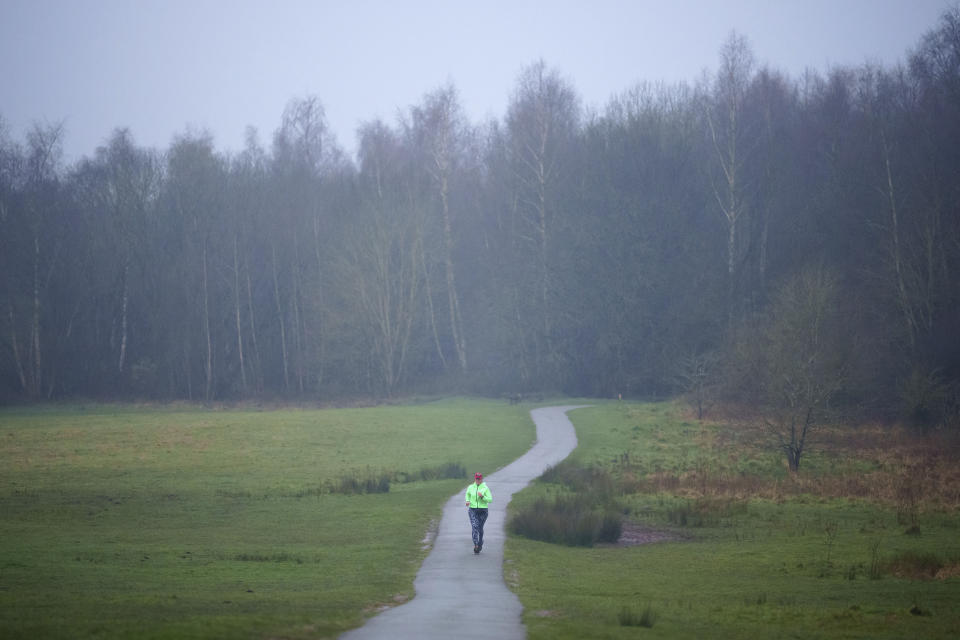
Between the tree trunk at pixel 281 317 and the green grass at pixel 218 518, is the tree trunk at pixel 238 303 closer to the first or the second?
the tree trunk at pixel 281 317

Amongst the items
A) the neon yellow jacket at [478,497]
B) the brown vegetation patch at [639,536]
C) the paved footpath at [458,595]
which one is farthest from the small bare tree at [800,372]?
the neon yellow jacket at [478,497]

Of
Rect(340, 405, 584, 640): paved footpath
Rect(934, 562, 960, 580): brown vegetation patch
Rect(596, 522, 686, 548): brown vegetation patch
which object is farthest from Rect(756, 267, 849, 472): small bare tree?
Rect(934, 562, 960, 580): brown vegetation patch

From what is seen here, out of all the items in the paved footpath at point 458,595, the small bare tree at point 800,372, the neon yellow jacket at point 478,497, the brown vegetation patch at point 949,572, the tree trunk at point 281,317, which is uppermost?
the tree trunk at point 281,317

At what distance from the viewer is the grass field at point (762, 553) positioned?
1236 cm

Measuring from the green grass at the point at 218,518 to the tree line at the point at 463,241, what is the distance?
860 inches

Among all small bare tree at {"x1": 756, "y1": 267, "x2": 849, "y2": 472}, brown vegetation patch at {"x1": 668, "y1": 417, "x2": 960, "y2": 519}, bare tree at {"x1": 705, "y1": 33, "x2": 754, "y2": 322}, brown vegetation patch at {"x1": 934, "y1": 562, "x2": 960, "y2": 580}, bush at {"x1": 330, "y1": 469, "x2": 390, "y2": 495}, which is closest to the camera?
brown vegetation patch at {"x1": 934, "y1": 562, "x2": 960, "y2": 580}

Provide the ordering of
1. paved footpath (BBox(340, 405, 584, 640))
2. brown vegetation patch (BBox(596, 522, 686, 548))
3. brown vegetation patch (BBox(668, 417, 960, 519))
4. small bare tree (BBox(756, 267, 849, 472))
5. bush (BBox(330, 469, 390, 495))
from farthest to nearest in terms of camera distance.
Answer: small bare tree (BBox(756, 267, 849, 472))
bush (BBox(330, 469, 390, 495))
brown vegetation patch (BBox(668, 417, 960, 519))
brown vegetation patch (BBox(596, 522, 686, 548))
paved footpath (BBox(340, 405, 584, 640))

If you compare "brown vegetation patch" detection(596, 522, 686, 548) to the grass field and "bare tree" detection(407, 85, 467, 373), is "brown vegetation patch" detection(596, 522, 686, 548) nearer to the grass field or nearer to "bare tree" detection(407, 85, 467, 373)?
the grass field

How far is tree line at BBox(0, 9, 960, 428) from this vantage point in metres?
66.4

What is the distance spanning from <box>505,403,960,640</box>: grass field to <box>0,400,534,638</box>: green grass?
135 inches

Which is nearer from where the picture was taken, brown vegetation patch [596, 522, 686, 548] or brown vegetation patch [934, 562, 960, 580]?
brown vegetation patch [934, 562, 960, 580]

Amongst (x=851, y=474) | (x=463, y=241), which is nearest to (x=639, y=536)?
(x=851, y=474)

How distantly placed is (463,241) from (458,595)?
72.5 metres

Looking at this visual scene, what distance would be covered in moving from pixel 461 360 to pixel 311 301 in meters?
15.9
